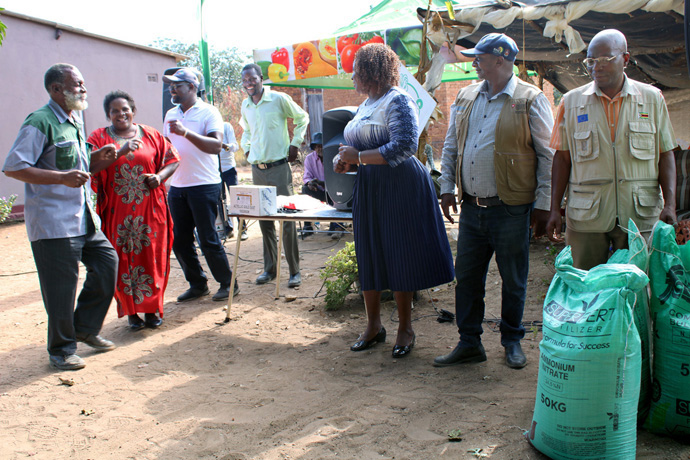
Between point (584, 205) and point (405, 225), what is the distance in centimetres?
106

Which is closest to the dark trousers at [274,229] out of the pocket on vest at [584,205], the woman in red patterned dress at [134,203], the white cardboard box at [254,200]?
the white cardboard box at [254,200]

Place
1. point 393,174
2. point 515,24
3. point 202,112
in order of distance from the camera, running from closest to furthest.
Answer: point 393,174 → point 202,112 → point 515,24

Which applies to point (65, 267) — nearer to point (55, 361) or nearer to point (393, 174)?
point (55, 361)

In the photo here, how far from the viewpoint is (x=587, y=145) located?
2.98 meters

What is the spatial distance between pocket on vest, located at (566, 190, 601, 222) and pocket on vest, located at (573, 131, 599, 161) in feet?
0.61

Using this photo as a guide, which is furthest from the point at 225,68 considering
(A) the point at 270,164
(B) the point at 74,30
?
(A) the point at 270,164

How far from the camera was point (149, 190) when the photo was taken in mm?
4547

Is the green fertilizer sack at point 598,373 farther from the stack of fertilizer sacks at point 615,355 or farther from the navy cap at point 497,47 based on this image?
the navy cap at point 497,47

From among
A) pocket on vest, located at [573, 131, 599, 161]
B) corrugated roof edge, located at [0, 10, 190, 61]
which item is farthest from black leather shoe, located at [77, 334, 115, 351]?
corrugated roof edge, located at [0, 10, 190, 61]

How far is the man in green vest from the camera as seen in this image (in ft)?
10.5

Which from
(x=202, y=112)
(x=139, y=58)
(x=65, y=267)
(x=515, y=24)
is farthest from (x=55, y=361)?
(x=139, y=58)

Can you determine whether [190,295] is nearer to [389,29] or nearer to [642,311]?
[389,29]

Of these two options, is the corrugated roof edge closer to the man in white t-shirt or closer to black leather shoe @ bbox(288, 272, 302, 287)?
the man in white t-shirt

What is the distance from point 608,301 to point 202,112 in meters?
4.00
